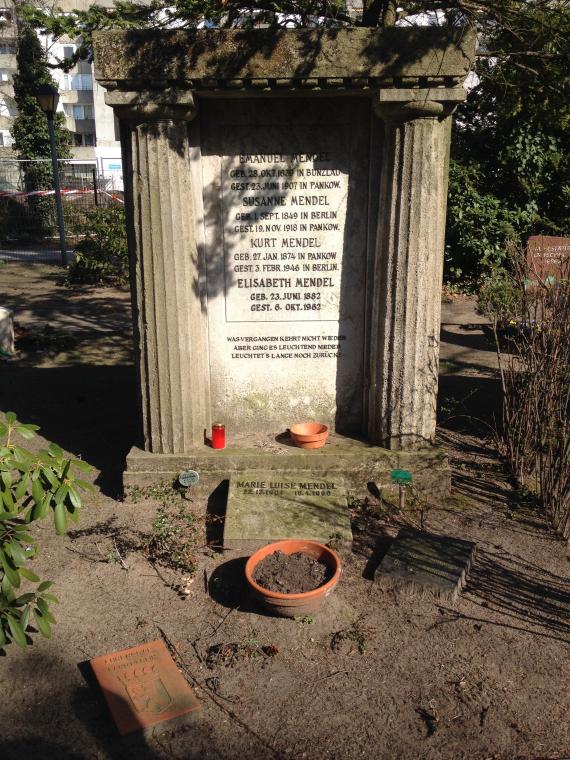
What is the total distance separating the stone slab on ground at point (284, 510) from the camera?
451 cm

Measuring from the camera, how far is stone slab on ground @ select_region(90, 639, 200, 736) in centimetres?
309

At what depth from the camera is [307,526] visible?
463 centimetres

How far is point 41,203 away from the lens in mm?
20734

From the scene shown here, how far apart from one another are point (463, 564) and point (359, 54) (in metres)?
3.33

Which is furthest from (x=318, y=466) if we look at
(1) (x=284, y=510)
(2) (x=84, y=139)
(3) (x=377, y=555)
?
(2) (x=84, y=139)

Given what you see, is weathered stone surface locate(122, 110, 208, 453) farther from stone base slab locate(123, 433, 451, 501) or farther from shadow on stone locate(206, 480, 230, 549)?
shadow on stone locate(206, 480, 230, 549)

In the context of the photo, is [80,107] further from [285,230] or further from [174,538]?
[174,538]

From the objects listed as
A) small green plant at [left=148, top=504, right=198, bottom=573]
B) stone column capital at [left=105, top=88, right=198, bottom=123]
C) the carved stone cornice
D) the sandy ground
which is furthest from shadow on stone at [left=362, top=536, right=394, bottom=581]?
stone column capital at [left=105, top=88, right=198, bottom=123]

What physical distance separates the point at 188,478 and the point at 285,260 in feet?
5.92

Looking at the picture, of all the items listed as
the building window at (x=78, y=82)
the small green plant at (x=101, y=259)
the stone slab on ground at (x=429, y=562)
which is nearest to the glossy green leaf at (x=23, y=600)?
the stone slab on ground at (x=429, y=562)

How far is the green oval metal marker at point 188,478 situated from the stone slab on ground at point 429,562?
1553 mm

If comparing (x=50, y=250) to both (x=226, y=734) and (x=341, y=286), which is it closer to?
(x=341, y=286)

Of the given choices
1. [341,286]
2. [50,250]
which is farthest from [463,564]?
[50,250]

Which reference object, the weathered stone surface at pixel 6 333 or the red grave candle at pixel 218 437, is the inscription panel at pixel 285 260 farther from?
the weathered stone surface at pixel 6 333
